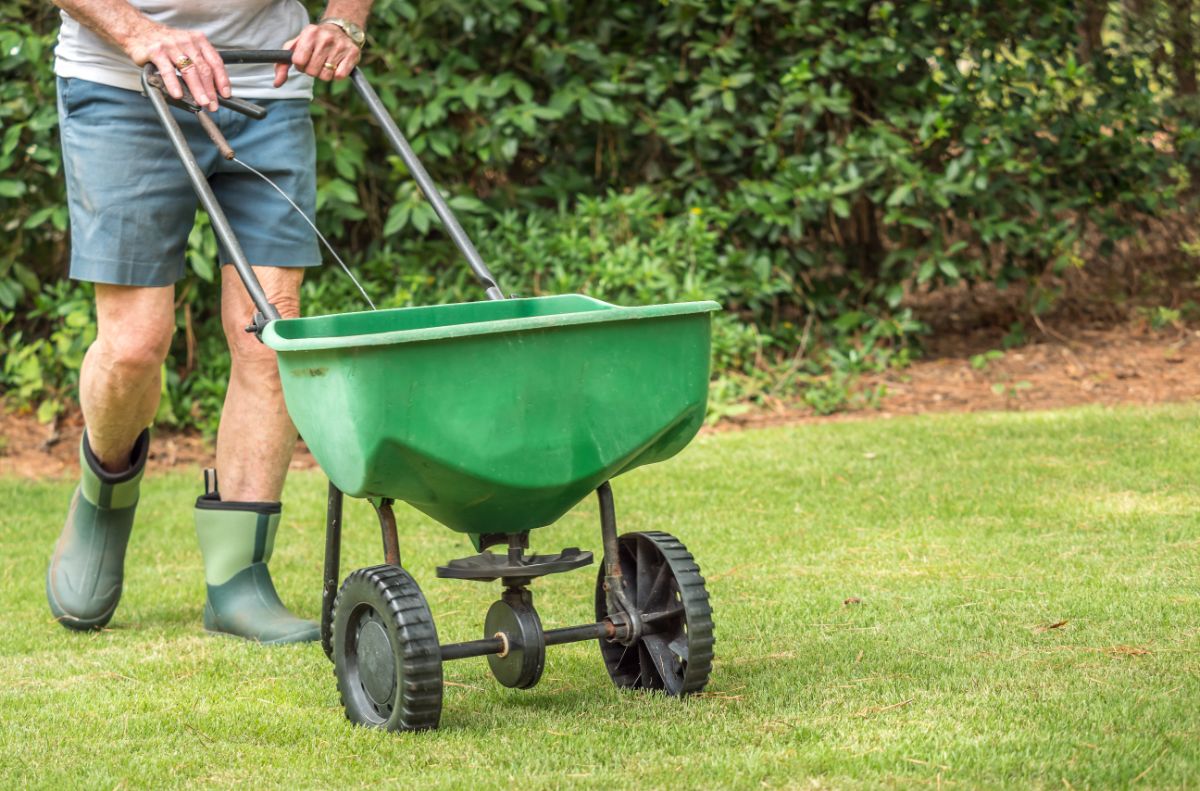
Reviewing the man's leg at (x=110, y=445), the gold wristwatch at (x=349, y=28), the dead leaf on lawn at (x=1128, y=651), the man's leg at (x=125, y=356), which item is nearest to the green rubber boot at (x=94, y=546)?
the man's leg at (x=110, y=445)

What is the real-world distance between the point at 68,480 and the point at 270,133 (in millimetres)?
2266

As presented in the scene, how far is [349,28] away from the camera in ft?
9.34

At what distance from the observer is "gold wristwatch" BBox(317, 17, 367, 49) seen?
2.83 metres

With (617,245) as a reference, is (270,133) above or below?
above

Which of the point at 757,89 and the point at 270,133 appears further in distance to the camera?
the point at 757,89

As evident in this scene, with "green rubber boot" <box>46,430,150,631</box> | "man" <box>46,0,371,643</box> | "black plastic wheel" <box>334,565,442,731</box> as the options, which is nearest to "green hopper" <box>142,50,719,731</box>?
"black plastic wheel" <box>334,565,442,731</box>

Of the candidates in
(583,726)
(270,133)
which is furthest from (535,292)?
(583,726)

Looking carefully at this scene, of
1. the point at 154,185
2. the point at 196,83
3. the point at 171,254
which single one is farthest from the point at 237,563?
the point at 196,83

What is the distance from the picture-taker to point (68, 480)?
4.92 metres

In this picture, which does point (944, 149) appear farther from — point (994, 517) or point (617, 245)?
point (994, 517)

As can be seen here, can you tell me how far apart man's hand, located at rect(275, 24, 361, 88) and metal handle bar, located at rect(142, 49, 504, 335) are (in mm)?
43

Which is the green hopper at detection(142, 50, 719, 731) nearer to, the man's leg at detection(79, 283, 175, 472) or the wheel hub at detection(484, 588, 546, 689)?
the wheel hub at detection(484, 588, 546, 689)

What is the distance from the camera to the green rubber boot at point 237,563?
3.04 m

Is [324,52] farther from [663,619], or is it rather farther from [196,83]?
[663,619]
